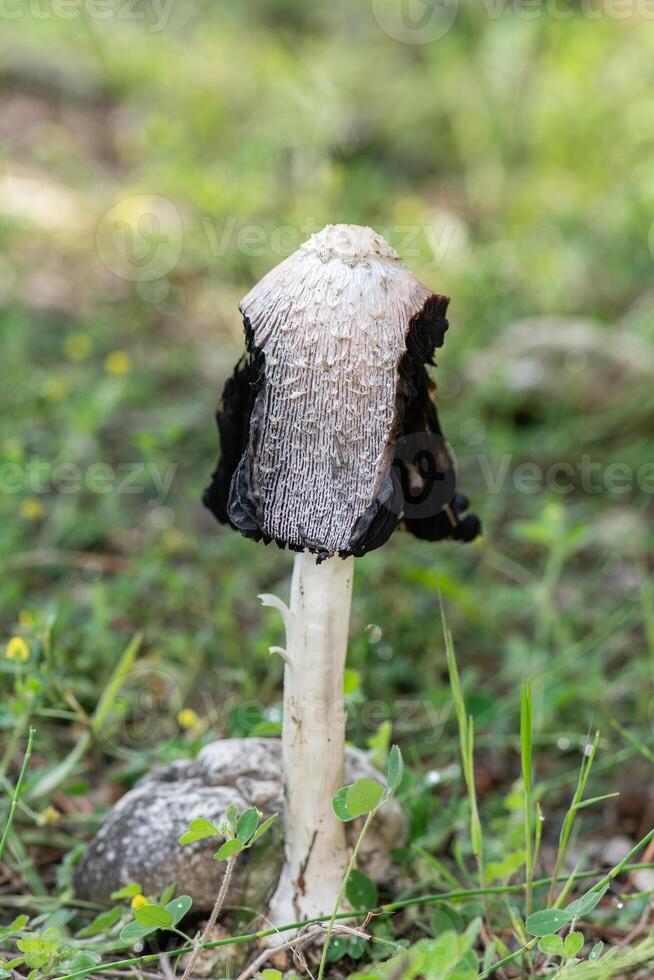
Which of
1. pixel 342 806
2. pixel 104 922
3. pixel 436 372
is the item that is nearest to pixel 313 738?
pixel 342 806

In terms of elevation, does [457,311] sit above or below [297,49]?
below

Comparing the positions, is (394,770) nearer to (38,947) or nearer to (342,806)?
(342,806)

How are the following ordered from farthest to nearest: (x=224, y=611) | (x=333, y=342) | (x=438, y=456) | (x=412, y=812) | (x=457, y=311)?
(x=457, y=311)
(x=224, y=611)
(x=412, y=812)
(x=438, y=456)
(x=333, y=342)

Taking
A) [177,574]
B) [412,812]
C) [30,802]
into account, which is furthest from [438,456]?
[177,574]

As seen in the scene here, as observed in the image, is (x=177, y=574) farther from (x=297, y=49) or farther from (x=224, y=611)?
(x=297, y=49)

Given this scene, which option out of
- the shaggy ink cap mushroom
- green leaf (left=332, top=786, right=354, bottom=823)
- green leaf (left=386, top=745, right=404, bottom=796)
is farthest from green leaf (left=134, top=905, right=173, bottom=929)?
the shaggy ink cap mushroom

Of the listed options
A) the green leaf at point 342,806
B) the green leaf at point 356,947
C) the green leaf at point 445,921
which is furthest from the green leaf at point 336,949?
the green leaf at point 342,806
